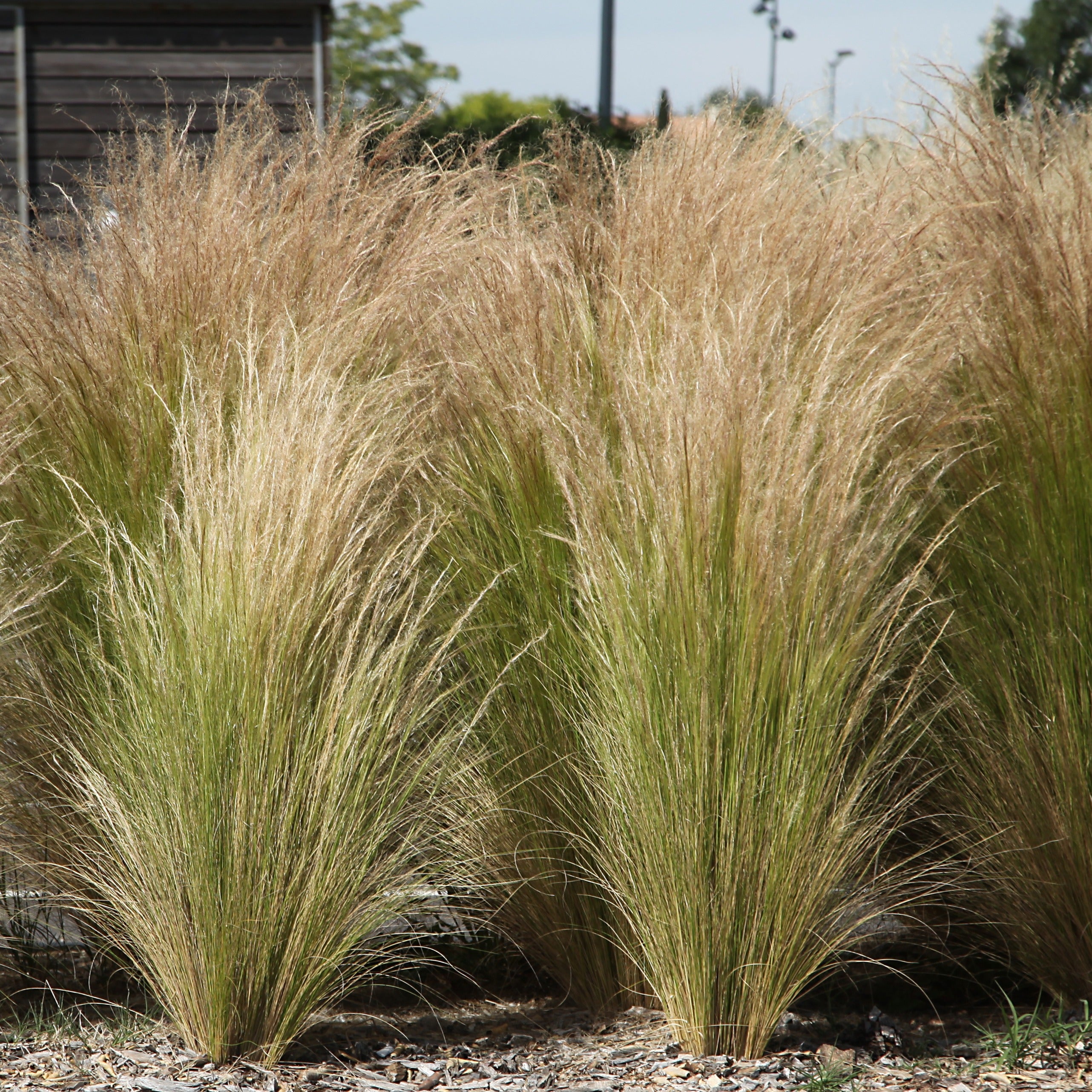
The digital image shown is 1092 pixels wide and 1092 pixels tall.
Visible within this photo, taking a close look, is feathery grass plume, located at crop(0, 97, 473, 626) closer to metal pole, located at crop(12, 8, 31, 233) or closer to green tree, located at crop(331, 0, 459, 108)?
metal pole, located at crop(12, 8, 31, 233)

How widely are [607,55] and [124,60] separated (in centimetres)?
591

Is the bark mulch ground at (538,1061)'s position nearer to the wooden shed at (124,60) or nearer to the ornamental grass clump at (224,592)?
the ornamental grass clump at (224,592)

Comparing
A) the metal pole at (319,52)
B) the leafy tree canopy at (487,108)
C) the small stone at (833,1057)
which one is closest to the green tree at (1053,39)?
the leafy tree canopy at (487,108)

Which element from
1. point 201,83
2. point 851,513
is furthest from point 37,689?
point 201,83

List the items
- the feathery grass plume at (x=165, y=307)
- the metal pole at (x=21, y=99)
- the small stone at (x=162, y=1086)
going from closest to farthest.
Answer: the small stone at (x=162, y=1086) < the feathery grass plume at (x=165, y=307) < the metal pole at (x=21, y=99)

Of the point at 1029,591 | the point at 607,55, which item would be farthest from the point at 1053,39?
the point at 1029,591

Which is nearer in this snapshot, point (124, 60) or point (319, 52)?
point (319, 52)

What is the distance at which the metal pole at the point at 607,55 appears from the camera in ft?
38.1

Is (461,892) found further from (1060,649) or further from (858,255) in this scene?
(858,255)

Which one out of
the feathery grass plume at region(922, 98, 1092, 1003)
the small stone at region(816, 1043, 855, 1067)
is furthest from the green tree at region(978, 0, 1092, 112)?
the small stone at region(816, 1043, 855, 1067)

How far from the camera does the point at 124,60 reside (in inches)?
287

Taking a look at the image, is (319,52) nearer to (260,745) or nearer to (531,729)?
(531,729)

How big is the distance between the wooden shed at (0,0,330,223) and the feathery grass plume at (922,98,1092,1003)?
569 centimetres

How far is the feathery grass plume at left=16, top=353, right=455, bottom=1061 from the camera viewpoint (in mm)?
2039
